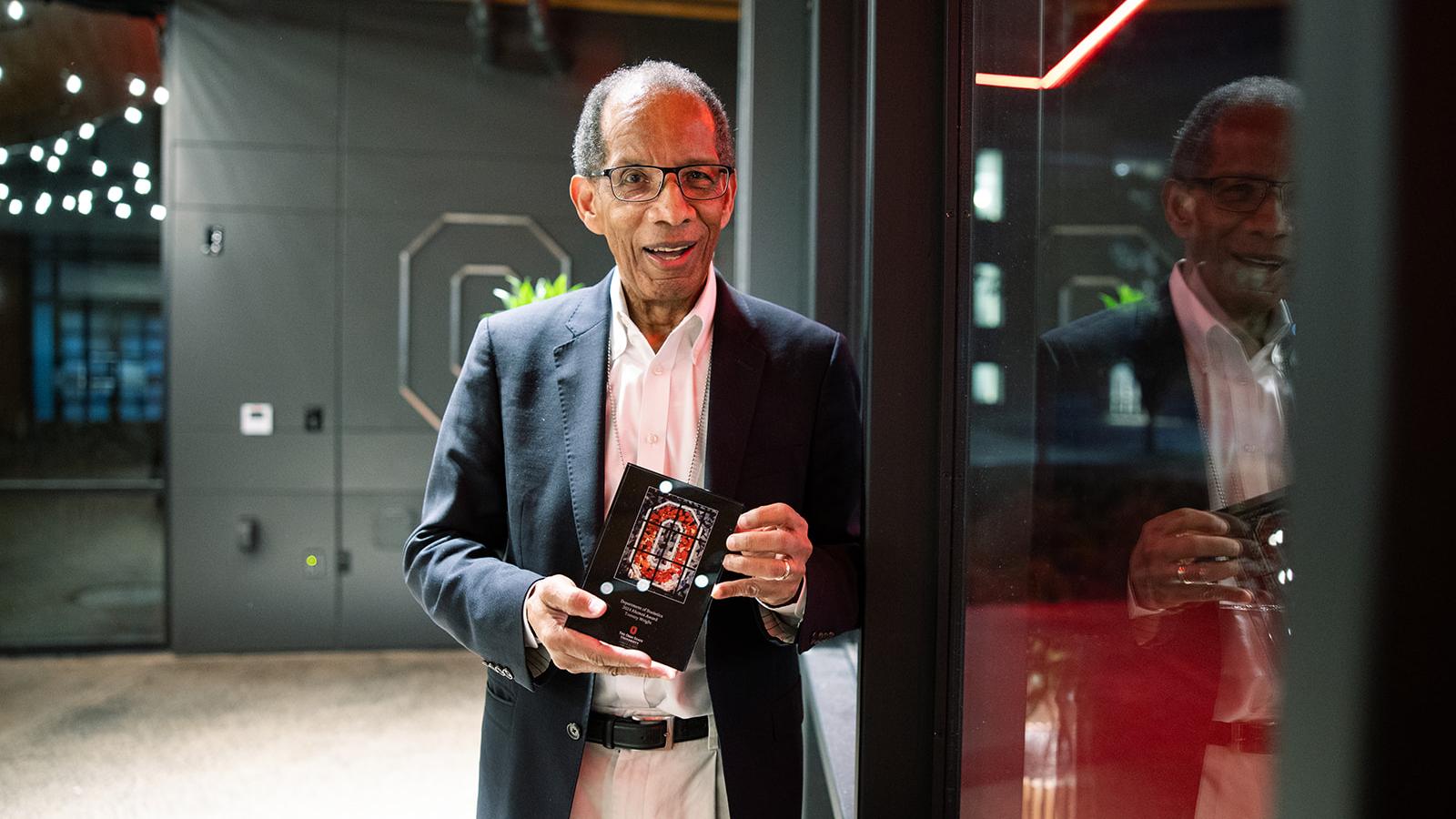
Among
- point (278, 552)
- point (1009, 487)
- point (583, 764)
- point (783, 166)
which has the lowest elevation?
point (278, 552)

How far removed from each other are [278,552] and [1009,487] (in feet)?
17.8

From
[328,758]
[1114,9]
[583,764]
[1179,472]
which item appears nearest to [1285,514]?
[1179,472]

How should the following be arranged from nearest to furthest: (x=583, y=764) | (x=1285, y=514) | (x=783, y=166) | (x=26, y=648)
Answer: (x=1285, y=514), (x=583, y=764), (x=783, y=166), (x=26, y=648)

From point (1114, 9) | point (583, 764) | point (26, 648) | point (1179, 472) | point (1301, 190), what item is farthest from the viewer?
point (26, 648)

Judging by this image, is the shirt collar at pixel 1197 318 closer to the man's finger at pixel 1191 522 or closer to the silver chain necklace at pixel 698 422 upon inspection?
the man's finger at pixel 1191 522

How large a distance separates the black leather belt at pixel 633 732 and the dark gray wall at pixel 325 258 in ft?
14.7

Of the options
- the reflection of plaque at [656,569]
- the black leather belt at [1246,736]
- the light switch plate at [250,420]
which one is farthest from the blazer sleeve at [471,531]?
the light switch plate at [250,420]

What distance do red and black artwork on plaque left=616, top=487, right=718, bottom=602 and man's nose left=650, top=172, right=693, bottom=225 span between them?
1.19ft

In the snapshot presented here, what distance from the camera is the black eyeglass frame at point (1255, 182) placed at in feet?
1.61

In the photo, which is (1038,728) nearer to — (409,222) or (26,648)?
(409,222)

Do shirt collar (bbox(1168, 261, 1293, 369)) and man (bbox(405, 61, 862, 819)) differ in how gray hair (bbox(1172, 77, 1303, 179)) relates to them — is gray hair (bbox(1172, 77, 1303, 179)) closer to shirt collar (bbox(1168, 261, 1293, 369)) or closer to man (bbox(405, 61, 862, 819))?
shirt collar (bbox(1168, 261, 1293, 369))

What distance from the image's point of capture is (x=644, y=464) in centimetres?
141

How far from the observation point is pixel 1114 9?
78 centimetres

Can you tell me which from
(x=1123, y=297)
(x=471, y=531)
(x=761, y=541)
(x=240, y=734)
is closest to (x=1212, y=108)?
(x=1123, y=297)
